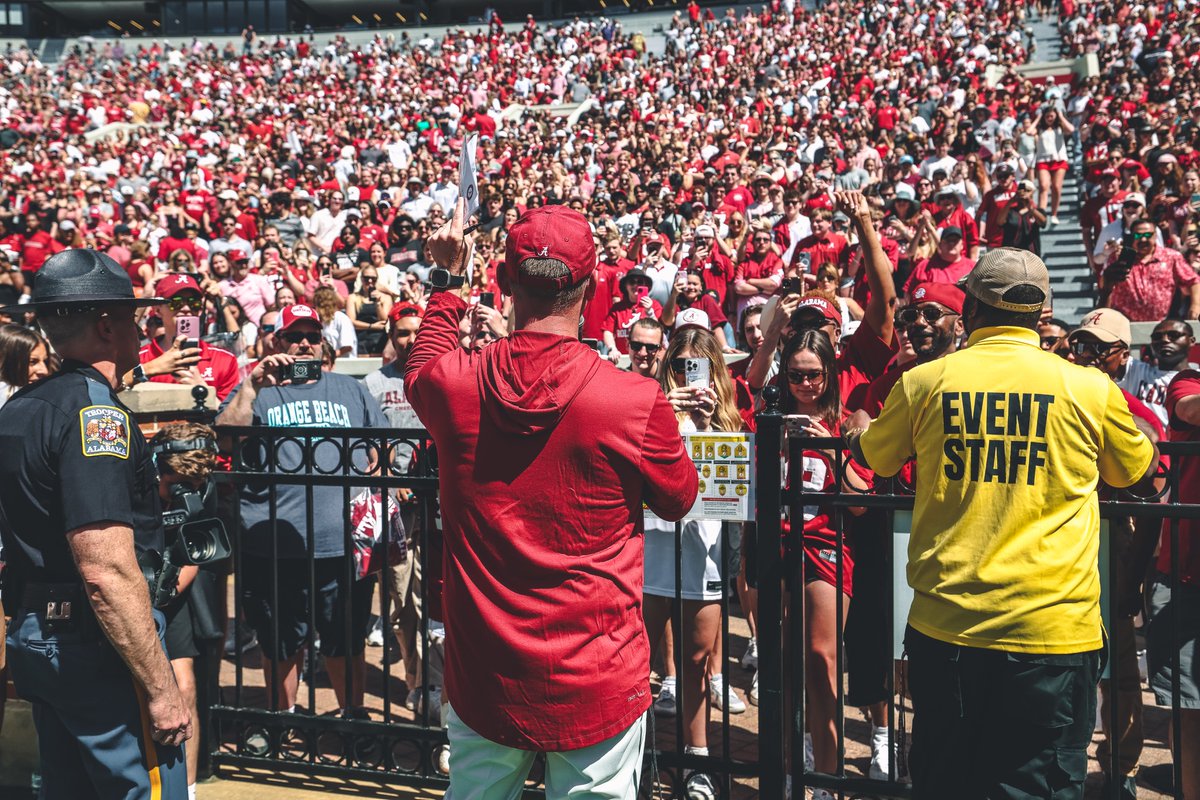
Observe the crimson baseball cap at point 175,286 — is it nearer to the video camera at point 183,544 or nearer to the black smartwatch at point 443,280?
the video camera at point 183,544

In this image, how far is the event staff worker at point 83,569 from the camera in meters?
2.63

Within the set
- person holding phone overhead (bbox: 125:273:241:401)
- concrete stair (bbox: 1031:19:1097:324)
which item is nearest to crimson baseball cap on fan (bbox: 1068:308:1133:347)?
person holding phone overhead (bbox: 125:273:241:401)

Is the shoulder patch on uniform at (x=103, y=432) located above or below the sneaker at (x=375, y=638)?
above

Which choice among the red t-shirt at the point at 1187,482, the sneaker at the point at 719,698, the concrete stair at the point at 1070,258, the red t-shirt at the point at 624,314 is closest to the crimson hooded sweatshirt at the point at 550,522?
the red t-shirt at the point at 1187,482

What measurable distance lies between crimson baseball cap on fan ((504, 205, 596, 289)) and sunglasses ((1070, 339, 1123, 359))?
3628 mm

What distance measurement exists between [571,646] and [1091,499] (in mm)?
1491

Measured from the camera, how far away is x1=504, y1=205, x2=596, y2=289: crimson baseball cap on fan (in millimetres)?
2477

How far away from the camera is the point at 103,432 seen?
2.67 m

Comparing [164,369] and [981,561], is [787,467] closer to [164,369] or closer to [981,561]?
[981,561]

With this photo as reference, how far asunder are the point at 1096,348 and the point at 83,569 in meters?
4.58

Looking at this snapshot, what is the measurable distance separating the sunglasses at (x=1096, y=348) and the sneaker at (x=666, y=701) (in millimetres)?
2591

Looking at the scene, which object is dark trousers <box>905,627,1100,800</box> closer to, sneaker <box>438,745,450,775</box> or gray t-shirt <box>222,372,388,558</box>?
sneaker <box>438,745,450,775</box>

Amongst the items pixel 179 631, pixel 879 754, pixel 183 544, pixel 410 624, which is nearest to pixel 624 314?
pixel 410 624

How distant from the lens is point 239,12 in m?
45.8
